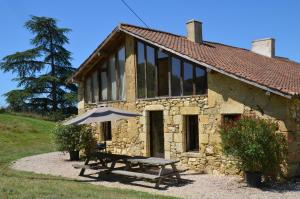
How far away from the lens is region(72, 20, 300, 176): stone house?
11594mm

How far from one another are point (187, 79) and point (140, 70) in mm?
2515

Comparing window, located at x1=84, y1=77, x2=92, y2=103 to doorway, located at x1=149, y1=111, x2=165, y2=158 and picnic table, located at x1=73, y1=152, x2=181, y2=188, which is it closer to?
doorway, located at x1=149, y1=111, x2=165, y2=158

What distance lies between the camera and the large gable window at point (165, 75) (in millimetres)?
13422

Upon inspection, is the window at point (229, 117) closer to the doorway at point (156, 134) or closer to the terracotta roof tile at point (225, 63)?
the terracotta roof tile at point (225, 63)

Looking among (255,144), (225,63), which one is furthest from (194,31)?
(255,144)

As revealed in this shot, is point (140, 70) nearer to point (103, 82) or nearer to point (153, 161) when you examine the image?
point (103, 82)

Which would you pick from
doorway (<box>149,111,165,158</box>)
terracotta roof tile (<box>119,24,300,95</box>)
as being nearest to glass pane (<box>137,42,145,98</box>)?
terracotta roof tile (<box>119,24,300,95</box>)

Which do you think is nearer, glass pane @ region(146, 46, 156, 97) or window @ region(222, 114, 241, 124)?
window @ region(222, 114, 241, 124)

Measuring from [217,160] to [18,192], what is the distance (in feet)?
21.7

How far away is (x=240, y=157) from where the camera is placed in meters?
10.8

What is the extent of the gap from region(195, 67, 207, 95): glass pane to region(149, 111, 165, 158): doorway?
2099 mm

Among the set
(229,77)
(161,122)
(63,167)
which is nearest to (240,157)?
(229,77)

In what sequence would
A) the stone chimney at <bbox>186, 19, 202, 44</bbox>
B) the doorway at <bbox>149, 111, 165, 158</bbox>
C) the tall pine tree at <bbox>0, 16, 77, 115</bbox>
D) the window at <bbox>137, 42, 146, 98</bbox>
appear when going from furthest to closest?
the tall pine tree at <bbox>0, 16, 77, 115</bbox> < the stone chimney at <bbox>186, 19, 202, 44</bbox> < the window at <bbox>137, 42, 146, 98</bbox> < the doorway at <bbox>149, 111, 165, 158</bbox>

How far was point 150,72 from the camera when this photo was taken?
49.7 ft
